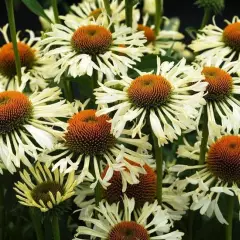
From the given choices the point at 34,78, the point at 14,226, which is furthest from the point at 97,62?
the point at 14,226

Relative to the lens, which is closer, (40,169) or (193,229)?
(40,169)

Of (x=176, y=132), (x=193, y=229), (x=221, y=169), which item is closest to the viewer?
(x=176, y=132)

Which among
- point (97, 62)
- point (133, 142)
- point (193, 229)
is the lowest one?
point (193, 229)

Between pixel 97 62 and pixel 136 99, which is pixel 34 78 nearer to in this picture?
pixel 97 62

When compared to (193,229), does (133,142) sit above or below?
above

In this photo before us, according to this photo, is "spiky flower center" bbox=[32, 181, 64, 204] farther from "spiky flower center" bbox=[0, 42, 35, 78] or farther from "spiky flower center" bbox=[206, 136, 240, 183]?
"spiky flower center" bbox=[0, 42, 35, 78]

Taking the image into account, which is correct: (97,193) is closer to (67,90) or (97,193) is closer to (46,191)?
(46,191)

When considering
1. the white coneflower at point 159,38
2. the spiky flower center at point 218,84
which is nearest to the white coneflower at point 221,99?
the spiky flower center at point 218,84

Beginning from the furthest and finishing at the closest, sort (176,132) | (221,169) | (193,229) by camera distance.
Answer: (193,229), (221,169), (176,132)

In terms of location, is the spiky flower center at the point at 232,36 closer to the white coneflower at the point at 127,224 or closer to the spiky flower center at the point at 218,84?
the spiky flower center at the point at 218,84
